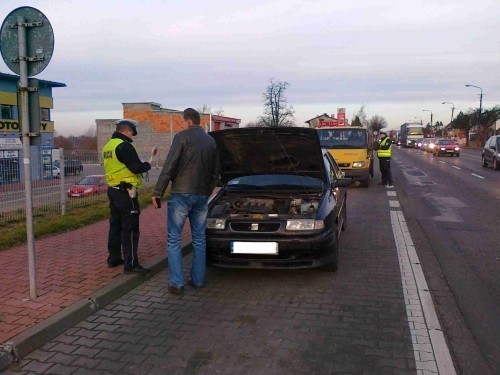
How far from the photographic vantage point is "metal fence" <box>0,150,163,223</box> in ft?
Result: 31.4

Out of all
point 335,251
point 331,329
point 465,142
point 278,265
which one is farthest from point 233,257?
point 465,142

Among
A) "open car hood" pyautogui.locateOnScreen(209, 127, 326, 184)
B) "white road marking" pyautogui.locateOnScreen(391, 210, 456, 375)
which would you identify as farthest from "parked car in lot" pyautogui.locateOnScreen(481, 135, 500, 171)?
"open car hood" pyautogui.locateOnScreen(209, 127, 326, 184)

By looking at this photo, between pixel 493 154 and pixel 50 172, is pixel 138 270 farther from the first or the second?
pixel 493 154

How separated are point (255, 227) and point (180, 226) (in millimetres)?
843

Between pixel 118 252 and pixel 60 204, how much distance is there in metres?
5.44

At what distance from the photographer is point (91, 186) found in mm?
11867

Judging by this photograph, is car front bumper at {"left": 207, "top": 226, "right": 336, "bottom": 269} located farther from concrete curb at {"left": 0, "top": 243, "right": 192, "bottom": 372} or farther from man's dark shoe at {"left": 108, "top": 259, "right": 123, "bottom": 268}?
man's dark shoe at {"left": 108, "top": 259, "right": 123, "bottom": 268}

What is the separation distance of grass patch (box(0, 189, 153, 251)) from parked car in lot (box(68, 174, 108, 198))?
0.45 meters

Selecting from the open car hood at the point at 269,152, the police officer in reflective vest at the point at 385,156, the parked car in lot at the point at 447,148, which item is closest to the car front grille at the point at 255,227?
the open car hood at the point at 269,152

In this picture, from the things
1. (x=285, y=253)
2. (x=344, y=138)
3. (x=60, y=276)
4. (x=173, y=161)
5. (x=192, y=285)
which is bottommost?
(x=192, y=285)

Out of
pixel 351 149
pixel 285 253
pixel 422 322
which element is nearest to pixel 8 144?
pixel 285 253

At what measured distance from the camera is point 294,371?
136 inches

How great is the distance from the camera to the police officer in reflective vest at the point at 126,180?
212 inches

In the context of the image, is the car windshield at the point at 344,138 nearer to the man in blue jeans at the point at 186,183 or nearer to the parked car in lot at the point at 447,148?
the man in blue jeans at the point at 186,183
